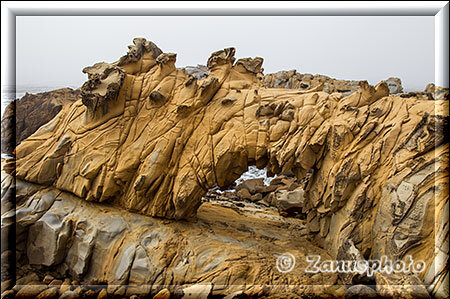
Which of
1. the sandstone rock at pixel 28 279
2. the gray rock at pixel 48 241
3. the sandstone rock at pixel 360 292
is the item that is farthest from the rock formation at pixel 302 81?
the sandstone rock at pixel 28 279

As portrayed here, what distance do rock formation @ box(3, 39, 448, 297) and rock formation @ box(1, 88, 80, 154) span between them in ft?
1.57

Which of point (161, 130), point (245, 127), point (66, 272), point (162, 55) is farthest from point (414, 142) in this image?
point (66, 272)

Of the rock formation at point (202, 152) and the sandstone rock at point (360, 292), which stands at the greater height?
the rock formation at point (202, 152)

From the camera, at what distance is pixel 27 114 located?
303 inches

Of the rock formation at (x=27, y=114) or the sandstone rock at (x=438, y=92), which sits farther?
the rock formation at (x=27, y=114)

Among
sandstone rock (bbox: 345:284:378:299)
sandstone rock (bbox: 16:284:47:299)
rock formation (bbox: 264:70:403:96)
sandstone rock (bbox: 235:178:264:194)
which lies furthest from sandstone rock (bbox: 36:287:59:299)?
rock formation (bbox: 264:70:403:96)

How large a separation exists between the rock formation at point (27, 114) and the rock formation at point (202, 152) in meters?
0.48

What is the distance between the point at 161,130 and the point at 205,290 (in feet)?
10.6

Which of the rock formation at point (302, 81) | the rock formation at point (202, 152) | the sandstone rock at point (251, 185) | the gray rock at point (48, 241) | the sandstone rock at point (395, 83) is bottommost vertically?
the gray rock at point (48, 241)

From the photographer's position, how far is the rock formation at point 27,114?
5695 mm

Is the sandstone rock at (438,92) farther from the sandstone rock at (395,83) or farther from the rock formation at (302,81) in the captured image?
the rock formation at (302,81)

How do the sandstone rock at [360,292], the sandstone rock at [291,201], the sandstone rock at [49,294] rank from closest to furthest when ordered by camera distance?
the sandstone rock at [360,292] < the sandstone rock at [49,294] < the sandstone rock at [291,201]

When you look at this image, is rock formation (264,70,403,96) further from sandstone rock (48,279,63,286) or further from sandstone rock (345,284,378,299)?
sandstone rock (48,279,63,286)

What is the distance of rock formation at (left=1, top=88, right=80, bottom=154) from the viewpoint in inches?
224
